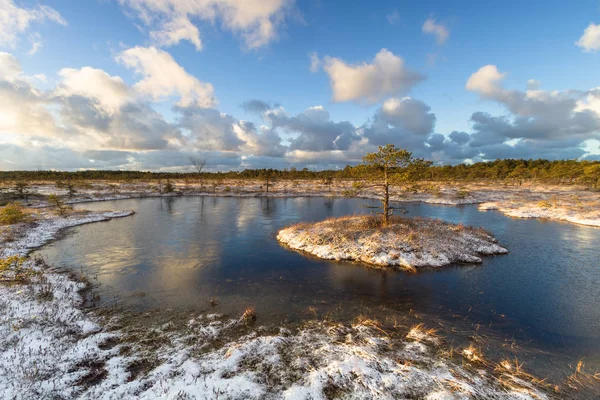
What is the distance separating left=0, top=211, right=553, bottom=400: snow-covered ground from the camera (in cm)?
830

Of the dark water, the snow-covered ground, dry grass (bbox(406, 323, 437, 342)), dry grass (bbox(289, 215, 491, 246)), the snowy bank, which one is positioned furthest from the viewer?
the snowy bank

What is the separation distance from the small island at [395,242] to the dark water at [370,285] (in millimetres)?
1355

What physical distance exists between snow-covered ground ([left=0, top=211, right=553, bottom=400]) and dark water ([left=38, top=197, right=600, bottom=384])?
78.7 inches

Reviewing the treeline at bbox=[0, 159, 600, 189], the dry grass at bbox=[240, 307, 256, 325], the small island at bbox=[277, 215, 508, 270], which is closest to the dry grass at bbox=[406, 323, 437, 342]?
the dry grass at bbox=[240, 307, 256, 325]

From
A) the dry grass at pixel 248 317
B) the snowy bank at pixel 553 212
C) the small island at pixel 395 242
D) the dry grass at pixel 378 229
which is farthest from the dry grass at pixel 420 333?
the snowy bank at pixel 553 212

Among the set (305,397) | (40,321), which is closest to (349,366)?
(305,397)

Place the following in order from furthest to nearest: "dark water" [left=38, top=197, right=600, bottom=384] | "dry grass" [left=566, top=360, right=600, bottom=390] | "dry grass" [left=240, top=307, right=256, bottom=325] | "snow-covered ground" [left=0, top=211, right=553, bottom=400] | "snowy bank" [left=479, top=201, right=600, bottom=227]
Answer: "snowy bank" [left=479, top=201, right=600, bottom=227] → "dry grass" [left=240, top=307, right=256, bottom=325] → "dark water" [left=38, top=197, right=600, bottom=384] → "dry grass" [left=566, top=360, right=600, bottom=390] → "snow-covered ground" [left=0, top=211, right=553, bottom=400]

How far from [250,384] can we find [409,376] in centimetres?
553

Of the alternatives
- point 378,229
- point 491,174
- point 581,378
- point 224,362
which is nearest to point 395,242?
point 378,229

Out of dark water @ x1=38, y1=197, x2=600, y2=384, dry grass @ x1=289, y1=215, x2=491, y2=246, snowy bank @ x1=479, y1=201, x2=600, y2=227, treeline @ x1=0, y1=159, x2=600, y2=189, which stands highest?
treeline @ x1=0, y1=159, x2=600, y2=189

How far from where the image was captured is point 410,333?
12.0 metres

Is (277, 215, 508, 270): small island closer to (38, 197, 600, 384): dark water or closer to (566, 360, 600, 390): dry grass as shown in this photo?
(38, 197, 600, 384): dark water

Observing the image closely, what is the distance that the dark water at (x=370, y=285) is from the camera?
13141 millimetres

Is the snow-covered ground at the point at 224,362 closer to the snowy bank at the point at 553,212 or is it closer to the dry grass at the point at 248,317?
the dry grass at the point at 248,317
